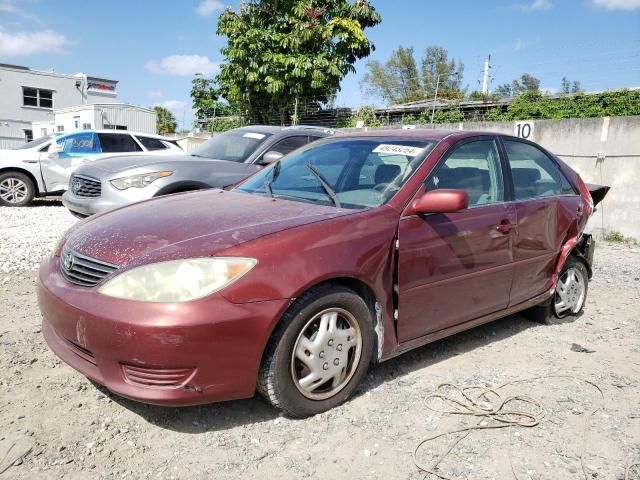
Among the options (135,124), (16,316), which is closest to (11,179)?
(16,316)

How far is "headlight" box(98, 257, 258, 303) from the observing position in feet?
8.13

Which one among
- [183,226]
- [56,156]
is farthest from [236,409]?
[56,156]

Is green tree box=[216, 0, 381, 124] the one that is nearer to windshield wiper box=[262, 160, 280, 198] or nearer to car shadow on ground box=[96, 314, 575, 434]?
windshield wiper box=[262, 160, 280, 198]

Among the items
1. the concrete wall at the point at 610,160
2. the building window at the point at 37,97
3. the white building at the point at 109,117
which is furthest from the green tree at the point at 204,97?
the concrete wall at the point at 610,160

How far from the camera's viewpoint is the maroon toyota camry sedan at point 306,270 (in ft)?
8.20

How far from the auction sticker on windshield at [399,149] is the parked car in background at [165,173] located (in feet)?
6.80

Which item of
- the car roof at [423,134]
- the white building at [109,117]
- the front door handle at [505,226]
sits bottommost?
the front door handle at [505,226]

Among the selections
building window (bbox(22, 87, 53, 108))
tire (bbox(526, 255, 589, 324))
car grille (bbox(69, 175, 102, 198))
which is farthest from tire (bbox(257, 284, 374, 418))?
building window (bbox(22, 87, 53, 108))

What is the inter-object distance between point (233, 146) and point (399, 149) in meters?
4.05

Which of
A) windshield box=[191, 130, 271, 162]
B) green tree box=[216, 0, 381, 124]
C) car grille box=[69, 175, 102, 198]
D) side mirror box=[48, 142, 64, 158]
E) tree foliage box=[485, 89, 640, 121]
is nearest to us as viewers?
car grille box=[69, 175, 102, 198]

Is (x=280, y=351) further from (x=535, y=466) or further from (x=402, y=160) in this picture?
(x=402, y=160)

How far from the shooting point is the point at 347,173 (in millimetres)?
3674

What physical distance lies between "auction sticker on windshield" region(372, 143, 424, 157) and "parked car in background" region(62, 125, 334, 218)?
207 cm

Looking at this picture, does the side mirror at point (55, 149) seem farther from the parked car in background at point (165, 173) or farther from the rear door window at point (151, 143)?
the parked car in background at point (165, 173)
